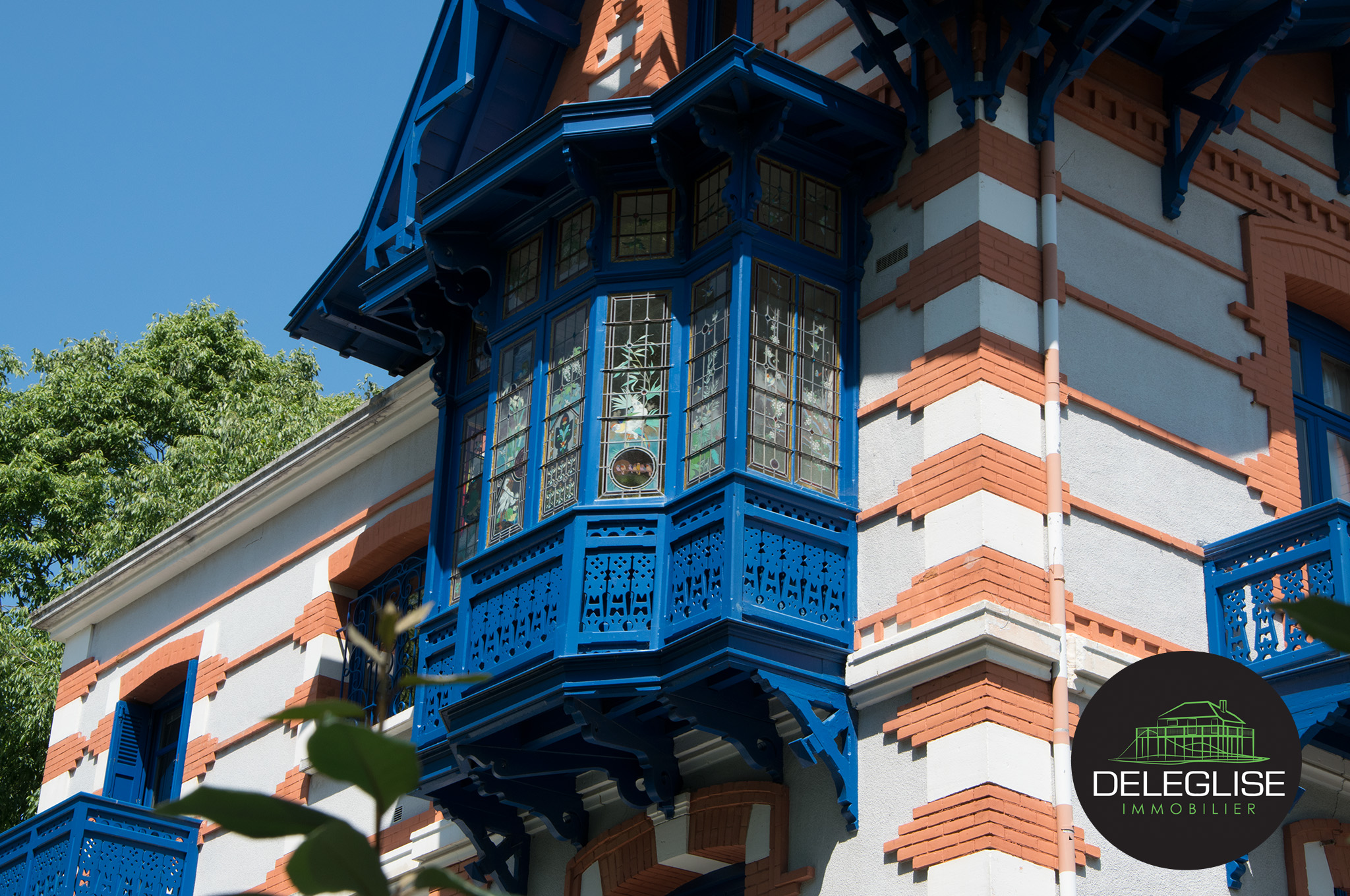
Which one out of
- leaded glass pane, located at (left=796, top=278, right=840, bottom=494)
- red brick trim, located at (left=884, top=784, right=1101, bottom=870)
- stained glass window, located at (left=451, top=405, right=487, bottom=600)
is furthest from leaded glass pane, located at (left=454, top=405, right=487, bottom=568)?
red brick trim, located at (left=884, top=784, right=1101, bottom=870)

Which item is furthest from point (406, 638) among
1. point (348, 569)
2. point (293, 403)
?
point (293, 403)

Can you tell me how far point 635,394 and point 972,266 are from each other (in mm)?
2126

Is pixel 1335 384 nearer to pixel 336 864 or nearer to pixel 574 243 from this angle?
pixel 574 243

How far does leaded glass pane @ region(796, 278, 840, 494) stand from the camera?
32.9ft

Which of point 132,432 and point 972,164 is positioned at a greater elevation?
point 132,432

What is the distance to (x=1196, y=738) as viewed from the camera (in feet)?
26.1

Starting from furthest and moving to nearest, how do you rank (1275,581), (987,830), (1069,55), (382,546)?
(382,546) < (1069,55) < (1275,581) < (987,830)

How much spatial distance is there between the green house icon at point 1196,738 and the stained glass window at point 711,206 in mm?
4033

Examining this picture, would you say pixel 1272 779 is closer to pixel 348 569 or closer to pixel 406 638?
pixel 406 638

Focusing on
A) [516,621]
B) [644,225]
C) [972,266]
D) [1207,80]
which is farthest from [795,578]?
[1207,80]

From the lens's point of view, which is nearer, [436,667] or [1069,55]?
[1069,55]

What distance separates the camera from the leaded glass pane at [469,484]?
466 inches

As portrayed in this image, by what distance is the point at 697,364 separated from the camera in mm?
10234

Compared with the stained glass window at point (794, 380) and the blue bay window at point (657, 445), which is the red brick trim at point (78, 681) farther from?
the stained glass window at point (794, 380)
